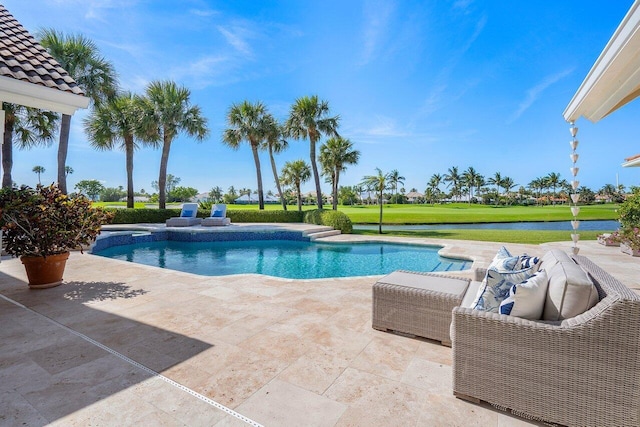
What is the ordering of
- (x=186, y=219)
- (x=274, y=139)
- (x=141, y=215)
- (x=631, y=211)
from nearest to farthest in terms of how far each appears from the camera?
(x=631, y=211), (x=186, y=219), (x=141, y=215), (x=274, y=139)

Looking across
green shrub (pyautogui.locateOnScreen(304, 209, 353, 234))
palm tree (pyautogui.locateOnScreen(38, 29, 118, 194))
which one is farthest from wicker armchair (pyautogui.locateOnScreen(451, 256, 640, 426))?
palm tree (pyautogui.locateOnScreen(38, 29, 118, 194))

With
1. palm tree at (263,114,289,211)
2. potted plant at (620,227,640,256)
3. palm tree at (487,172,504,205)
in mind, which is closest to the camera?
potted plant at (620,227,640,256)

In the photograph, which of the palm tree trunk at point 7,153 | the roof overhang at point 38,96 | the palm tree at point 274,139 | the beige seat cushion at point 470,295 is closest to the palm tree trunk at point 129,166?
the palm tree trunk at point 7,153

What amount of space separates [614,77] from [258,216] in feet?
60.4

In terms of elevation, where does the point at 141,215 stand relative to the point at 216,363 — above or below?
above

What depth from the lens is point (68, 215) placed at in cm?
489

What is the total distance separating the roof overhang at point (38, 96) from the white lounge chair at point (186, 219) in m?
13.1

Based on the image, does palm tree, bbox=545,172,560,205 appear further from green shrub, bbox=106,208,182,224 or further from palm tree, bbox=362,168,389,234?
green shrub, bbox=106,208,182,224

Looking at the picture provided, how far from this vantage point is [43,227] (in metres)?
4.62

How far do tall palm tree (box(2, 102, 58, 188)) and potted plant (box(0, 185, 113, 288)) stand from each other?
1265 cm

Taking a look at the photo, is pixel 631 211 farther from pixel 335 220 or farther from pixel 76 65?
pixel 76 65

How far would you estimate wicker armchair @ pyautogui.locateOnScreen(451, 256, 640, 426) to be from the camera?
1.67 meters

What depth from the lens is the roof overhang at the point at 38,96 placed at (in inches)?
124

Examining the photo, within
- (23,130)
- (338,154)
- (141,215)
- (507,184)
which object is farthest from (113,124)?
(507,184)
